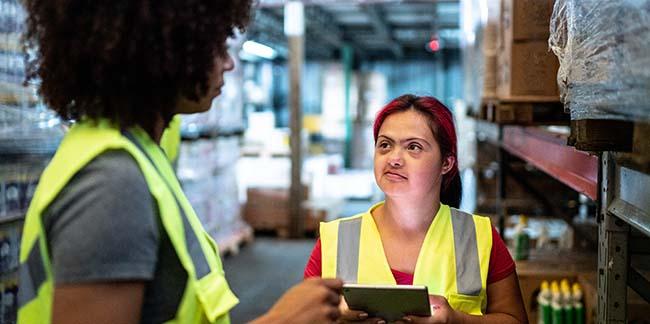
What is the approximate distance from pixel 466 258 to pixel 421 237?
18cm

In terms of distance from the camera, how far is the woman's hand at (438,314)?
7.02 feet

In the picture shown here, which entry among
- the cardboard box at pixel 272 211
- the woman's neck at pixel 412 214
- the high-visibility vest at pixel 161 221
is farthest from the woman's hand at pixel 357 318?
the cardboard box at pixel 272 211

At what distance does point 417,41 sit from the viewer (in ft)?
66.6

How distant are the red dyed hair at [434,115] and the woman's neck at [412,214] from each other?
20 centimetres

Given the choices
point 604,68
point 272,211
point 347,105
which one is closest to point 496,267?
point 604,68

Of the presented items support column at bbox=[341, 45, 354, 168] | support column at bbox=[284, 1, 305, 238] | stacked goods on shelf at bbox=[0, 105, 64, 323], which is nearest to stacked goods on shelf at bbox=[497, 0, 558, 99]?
stacked goods on shelf at bbox=[0, 105, 64, 323]

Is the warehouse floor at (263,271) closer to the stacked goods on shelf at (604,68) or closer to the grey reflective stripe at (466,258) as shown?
the grey reflective stripe at (466,258)

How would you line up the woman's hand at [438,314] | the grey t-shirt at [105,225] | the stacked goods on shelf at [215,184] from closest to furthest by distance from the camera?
the grey t-shirt at [105,225]
the woman's hand at [438,314]
the stacked goods on shelf at [215,184]

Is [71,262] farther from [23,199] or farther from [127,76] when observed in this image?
[23,199]

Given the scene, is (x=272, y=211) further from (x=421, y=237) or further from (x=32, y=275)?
(x=32, y=275)

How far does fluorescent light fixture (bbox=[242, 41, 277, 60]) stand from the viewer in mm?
17523

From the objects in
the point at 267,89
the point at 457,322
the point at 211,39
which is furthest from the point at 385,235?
the point at 267,89

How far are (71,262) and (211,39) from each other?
1.60 feet

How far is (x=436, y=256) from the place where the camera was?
244cm
